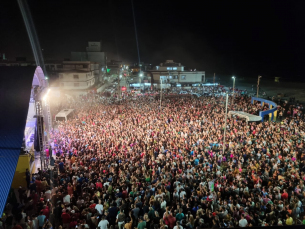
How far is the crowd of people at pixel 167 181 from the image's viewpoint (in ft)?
20.7

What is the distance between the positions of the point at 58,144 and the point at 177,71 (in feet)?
145

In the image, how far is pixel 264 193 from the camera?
731cm

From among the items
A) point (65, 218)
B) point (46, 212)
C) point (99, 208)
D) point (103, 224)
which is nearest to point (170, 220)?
point (103, 224)

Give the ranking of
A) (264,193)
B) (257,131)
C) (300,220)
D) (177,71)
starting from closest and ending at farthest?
(300,220)
(264,193)
(257,131)
(177,71)

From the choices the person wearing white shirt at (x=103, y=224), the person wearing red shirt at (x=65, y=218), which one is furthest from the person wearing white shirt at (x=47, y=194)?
the person wearing white shirt at (x=103, y=224)

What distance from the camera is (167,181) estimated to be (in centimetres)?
825

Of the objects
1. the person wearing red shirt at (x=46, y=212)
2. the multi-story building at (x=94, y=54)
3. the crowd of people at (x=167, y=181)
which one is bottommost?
the crowd of people at (x=167, y=181)

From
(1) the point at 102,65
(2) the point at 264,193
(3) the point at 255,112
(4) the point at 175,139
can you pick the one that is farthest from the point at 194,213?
(1) the point at 102,65

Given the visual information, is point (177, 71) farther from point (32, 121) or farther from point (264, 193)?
point (264, 193)

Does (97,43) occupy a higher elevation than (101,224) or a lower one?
higher

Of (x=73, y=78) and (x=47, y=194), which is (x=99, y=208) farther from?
(x=73, y=78)

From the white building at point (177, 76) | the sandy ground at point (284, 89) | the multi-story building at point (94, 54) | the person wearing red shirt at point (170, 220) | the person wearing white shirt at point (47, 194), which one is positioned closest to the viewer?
the person wearing red shirt at point (170, 220)

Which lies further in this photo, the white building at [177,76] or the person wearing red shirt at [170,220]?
the white building at [177,76]

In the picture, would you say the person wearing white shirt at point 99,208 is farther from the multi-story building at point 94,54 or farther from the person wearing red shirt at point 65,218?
the multi-story building at point 94,54
